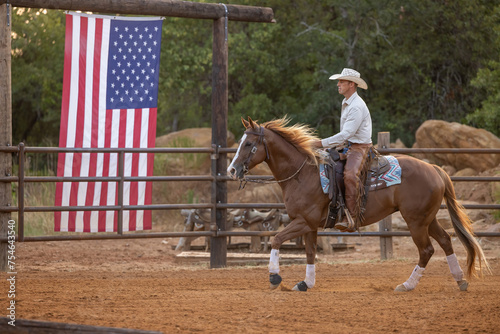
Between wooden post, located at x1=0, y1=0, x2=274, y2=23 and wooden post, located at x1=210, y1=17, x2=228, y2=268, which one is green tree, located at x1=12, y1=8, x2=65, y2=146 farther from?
wooden post, located at x1=210, y1=17, x2=228, y2=268

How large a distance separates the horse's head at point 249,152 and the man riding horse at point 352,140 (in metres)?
0.63

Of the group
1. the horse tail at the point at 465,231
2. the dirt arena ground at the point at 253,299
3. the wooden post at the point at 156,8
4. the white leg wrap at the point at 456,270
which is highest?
the wooden post at the point at 156,8

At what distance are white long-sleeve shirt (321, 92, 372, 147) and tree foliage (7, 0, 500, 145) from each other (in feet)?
39.8

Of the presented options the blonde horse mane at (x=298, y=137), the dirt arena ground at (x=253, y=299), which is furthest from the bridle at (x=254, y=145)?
the dirt arena ground at (x=253, y=299)

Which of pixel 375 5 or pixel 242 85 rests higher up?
pixel 375 5

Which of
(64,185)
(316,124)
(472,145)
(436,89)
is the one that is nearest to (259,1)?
(316,124)

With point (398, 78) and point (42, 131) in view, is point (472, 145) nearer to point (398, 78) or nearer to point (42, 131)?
point (398, 78)

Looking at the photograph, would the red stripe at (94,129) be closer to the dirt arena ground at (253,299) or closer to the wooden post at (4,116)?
the dirt arena ground at (253,299)

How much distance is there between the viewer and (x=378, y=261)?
9836 mm

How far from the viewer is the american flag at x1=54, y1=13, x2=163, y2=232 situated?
Result: 29.0ft

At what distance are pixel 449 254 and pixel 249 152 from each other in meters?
2.51

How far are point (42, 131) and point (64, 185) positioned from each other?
640 inches

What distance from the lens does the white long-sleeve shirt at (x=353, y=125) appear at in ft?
22.8

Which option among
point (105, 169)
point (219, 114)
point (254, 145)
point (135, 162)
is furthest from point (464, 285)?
point (105, 169)
